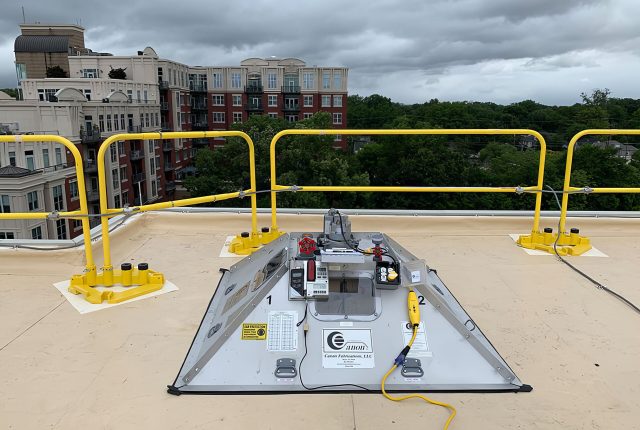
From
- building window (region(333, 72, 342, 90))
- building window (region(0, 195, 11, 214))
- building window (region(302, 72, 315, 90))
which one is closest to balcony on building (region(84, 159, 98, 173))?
building window (region(0, 195, 11, 214))

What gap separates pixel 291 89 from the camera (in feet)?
175

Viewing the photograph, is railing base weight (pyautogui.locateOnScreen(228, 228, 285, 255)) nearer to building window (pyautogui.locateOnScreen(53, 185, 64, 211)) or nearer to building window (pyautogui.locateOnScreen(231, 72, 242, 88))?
building window (pyautogui.locateOnScreen(53, 185, 64, 211))

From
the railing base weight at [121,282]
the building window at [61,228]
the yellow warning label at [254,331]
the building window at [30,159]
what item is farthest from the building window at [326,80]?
the yellow warning label at [254,331]

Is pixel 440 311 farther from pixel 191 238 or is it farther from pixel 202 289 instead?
pixel 191 238

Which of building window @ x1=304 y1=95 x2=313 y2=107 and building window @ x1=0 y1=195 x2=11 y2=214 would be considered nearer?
building window @ x1=0 y1=195 x2=11 y2=214

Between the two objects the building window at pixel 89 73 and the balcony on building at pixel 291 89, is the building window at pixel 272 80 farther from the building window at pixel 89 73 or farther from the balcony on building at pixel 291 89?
the building window at pixel 89 73

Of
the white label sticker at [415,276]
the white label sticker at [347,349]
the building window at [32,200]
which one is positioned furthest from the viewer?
the building window at [32,200]

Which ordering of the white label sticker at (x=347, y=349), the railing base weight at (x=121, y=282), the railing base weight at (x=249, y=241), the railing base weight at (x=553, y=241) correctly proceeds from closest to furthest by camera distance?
the white label sticker at (x=347, y=349) → the railing base weight at (x=121, y=282) → the railing base weight at (x=249, y=241) → the railing base weight at (x=553, y=241)

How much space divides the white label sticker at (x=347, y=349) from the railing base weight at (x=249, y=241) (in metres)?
2.32

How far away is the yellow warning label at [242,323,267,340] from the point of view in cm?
282

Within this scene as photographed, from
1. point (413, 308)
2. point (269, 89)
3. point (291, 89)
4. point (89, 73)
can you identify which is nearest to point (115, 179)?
point (89, 73)

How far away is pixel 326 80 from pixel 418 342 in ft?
171

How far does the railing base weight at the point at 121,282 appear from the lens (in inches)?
151

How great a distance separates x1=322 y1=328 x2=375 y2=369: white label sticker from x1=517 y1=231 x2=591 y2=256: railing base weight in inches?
124
